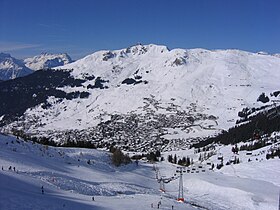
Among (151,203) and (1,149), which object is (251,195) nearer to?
(151,203)

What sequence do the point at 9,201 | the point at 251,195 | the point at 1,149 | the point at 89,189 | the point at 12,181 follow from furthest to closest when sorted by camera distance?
1. the point at 251,195
2. the point at 1,149
3. the point at 89,189
4. the point at 12,181
5. the point at 9,201

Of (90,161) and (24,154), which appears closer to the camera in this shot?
(24,154)

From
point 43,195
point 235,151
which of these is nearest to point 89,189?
point 43,195

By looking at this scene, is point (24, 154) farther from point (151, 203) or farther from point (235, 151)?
point (235, 151)

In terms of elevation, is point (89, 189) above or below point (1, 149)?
below

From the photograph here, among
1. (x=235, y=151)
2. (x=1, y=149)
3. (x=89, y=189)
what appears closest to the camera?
(x=89, y=189)

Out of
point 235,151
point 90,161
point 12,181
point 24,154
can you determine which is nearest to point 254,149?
point 235,151
